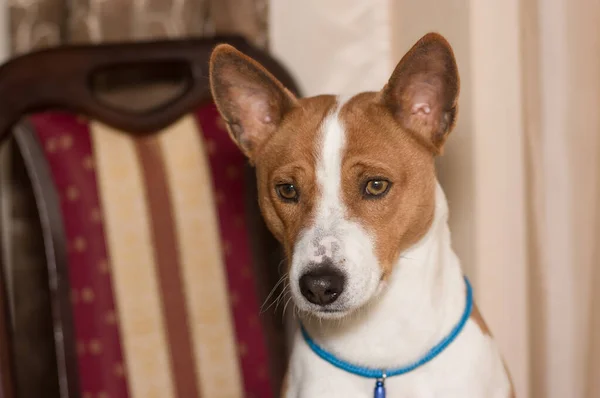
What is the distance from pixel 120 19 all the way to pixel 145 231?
1.78ft

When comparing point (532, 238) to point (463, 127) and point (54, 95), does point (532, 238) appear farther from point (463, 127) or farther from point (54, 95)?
point (54, 95)

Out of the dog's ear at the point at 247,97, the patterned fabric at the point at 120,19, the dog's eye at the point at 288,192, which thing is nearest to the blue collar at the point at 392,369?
the dog's eye at the point at 288,192

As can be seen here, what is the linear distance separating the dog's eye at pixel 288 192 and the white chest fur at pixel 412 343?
8.9 inches

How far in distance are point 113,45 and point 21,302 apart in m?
0.77

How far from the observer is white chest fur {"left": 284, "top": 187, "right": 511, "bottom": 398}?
1.35 metres

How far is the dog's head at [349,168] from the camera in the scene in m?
1.24

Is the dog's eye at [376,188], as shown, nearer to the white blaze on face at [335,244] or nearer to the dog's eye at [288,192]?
the white blaze on face at [335,244]

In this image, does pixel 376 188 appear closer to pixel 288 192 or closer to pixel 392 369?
pixel 288 192

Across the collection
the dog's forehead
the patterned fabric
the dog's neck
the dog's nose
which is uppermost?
the patterned fabric

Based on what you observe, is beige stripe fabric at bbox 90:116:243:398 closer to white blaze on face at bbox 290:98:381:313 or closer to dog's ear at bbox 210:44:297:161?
dog's ear at bbox 210:44:297:161

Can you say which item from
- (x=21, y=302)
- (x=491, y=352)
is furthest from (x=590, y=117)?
(x=21, y=302)

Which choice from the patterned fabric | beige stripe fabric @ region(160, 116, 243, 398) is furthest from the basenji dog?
the patterned fabric

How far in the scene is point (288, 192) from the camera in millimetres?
1395

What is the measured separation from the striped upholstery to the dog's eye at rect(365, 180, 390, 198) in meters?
0.60
